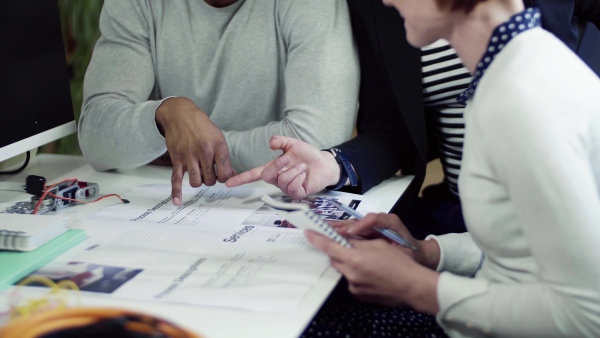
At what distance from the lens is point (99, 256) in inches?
39.0

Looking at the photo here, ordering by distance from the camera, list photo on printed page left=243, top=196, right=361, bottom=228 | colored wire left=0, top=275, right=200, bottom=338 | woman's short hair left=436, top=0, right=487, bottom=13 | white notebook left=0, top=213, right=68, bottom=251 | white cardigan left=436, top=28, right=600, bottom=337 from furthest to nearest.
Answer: photo on printed page left=243, top=196, right=361, bottom=228
white notebook left=0, top=213, right=68, bottom=251
woman's short hair left=436, top=0, right=487, bottom=13
white cardigan left=436, top=28, right=600, bottom=337
colored wire left=0, top=275, right=200, bottom=338

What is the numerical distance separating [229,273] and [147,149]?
0.56 meters

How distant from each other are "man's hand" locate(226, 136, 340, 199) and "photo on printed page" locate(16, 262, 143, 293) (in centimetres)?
36

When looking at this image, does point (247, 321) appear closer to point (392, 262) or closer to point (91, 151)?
point (392, 262)

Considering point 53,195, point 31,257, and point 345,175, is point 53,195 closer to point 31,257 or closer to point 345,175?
point 31,257

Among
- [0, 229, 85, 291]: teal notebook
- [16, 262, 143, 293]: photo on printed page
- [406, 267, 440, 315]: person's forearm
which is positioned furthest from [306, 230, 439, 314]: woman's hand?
[0, 229, 85, 291]: teal notebook

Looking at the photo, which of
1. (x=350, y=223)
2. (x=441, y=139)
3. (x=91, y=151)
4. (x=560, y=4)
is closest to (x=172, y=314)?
(x=350, y=223)

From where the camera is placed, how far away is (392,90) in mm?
1417

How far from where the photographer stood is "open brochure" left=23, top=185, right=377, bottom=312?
872 mm

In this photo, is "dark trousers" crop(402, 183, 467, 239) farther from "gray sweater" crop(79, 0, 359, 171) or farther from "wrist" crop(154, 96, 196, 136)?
"wrist" crop(154, 96, 196, 136)

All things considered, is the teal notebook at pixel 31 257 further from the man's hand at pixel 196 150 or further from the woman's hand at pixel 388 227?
the woman's hand at pixel 388 227

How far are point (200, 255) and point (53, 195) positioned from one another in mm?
389

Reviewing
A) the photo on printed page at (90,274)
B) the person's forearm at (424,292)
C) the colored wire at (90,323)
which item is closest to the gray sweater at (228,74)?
the photo on printed page at (90,274)

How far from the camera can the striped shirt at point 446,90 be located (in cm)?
139
